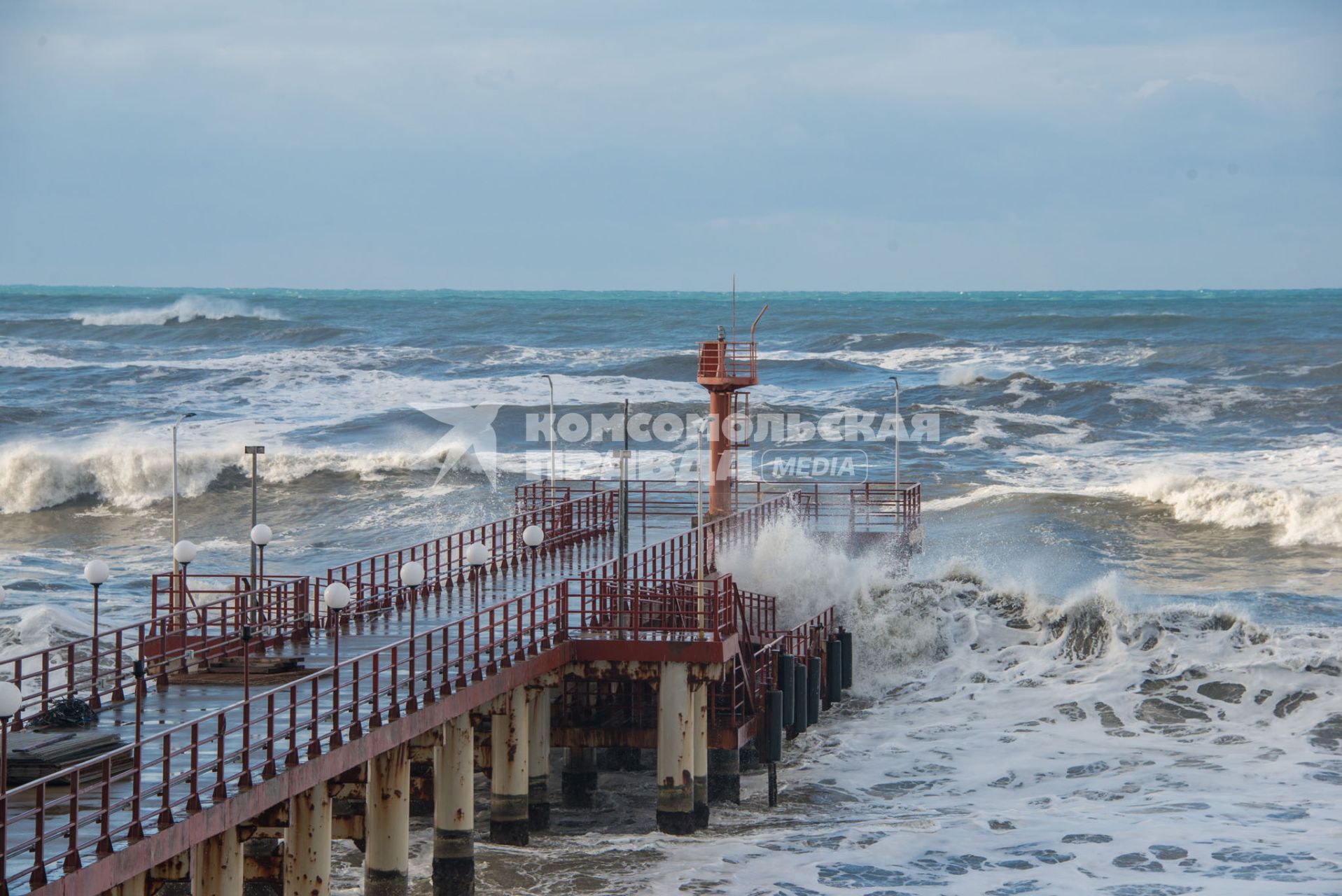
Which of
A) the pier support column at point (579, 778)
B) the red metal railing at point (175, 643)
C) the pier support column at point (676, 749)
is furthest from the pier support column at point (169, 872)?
the pier support column at point (579, 778)

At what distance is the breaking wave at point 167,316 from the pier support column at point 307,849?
93.9 metres

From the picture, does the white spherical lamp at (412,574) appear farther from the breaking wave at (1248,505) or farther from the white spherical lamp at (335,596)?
the breaking wave at (1248,505)

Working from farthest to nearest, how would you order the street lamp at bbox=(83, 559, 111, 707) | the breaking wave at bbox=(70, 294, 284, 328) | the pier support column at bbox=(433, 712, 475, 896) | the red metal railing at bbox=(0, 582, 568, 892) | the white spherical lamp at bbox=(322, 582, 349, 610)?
the breaking wave at bbox=(70, 294, 284, 328) → the pier support column at bbox=(433, 712, 475, 896) → the street lamp at bbox=(83, 559, 111, 707) → the white spherical lamp at bbox=(322, 582, 349, 610) → the red metal railing at bbox=(0, 582, 568, 892)

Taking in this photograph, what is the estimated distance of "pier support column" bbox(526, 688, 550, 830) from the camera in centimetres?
2291

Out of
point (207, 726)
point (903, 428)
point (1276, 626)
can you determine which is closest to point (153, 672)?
point (207, 726)

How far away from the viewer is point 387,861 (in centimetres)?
1859

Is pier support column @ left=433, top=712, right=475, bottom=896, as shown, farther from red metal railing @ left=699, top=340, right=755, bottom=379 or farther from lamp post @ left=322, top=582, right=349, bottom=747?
red metal railing @ left=699, top=340, right=755, bottom=379

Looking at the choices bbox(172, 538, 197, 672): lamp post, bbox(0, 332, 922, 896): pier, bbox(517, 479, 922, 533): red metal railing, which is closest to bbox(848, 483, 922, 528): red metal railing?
bbox(517, 479, 922, 533): red metal railing

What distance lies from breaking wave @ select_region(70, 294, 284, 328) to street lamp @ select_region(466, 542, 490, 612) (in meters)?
83.8

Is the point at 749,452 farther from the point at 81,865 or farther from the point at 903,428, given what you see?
the point at 81,865

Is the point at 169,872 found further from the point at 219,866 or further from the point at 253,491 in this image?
the point at 253,491

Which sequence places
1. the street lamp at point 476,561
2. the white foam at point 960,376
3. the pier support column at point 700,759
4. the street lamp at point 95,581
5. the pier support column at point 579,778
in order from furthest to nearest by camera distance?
1. the white foam at point 960,376
2. the pier support column at point 579,778
3. the pier support column at point 700,759
4. the street lamp at point 476,561
5. the street lamp at point 95,581

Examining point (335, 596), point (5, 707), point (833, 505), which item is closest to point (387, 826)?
point (335, 596)

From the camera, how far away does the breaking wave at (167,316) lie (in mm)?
110500
